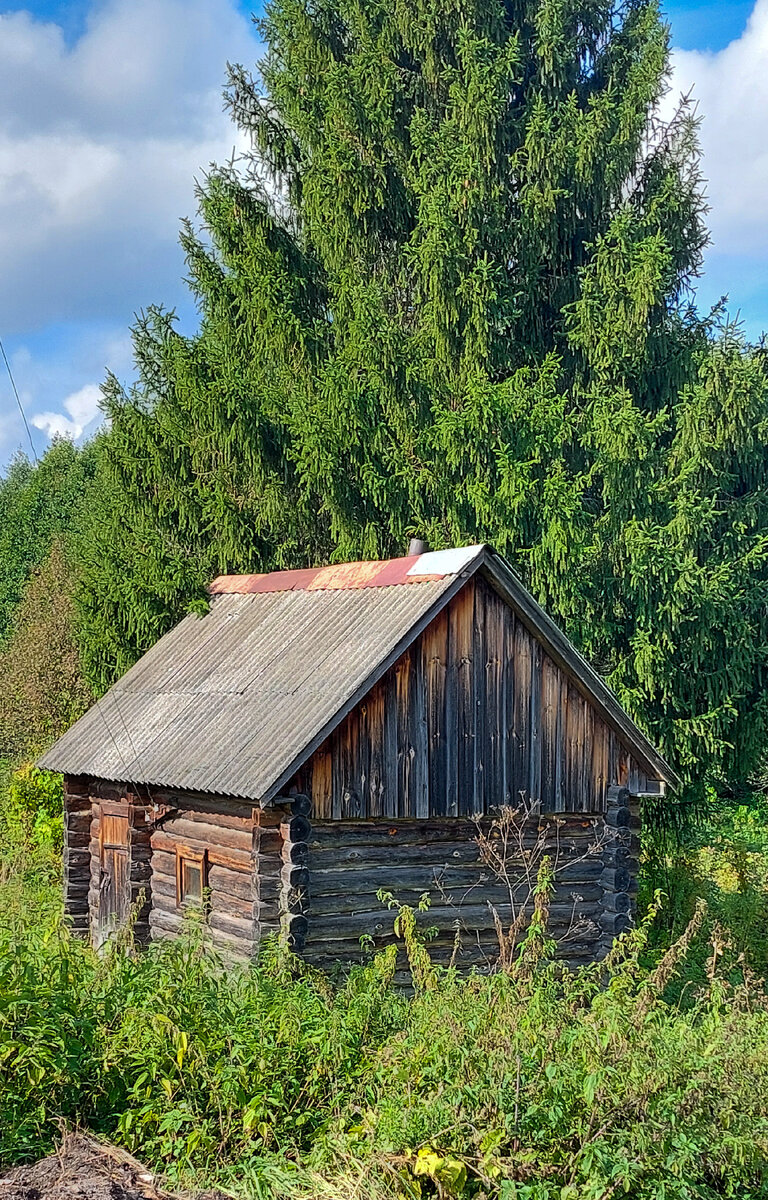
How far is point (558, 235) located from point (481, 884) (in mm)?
11181

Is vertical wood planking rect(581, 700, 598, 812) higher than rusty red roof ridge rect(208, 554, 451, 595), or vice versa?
rusty red roof ridge rect(208, 554, 451, 595)

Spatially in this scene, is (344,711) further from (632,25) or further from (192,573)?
(632,25)

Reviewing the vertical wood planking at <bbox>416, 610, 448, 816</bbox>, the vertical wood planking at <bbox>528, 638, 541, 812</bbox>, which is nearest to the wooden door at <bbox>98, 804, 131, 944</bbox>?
the vertical wood planking at <bbox>416, 610, 448, 816</bbox>

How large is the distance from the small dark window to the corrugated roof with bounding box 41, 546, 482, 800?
1023 millimetres

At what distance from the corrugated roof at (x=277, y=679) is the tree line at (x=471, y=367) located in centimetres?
314

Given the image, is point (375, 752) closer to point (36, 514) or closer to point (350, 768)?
point (350, 768)

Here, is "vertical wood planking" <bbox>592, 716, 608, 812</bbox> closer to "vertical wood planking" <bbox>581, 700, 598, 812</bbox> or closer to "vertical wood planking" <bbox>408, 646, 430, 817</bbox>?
"vertical wood planking" <bbox>581, 700, 598, 812</bbox>

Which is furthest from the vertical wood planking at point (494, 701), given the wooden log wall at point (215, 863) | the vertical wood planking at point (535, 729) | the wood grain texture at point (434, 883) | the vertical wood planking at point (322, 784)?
the wooden log wall at point (215, 863)

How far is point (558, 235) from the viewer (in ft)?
A: 64.6

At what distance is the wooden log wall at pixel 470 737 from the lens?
486 inches

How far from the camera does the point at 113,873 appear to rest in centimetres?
1581

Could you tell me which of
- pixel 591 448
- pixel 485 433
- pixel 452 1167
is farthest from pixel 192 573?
pixel 452 1167

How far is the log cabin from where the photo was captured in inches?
479

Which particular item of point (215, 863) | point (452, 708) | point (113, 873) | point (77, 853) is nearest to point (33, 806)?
point (77, 853)
